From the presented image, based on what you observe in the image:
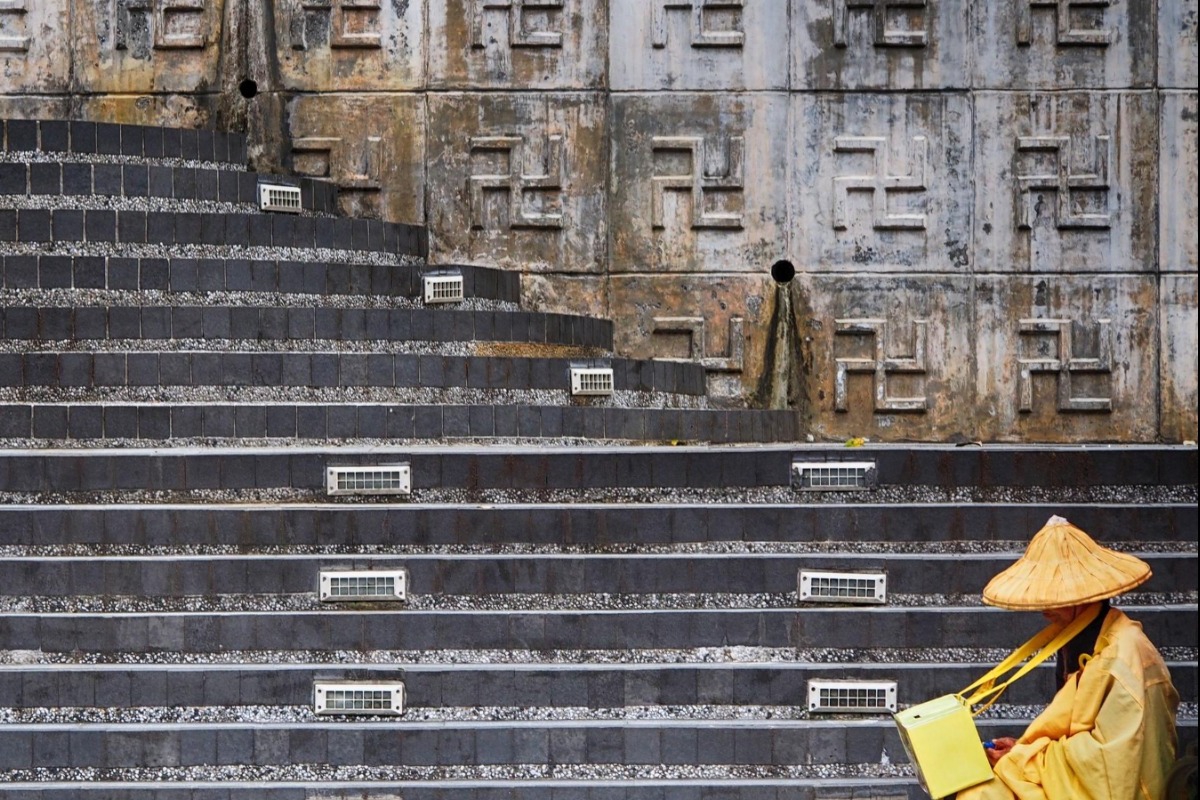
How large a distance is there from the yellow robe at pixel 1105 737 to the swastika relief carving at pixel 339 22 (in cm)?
720

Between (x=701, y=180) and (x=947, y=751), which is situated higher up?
(x=701, y=180)

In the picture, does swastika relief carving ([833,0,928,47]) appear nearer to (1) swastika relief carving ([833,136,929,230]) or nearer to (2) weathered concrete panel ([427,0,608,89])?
(1) swastika relief carving ([833,136,929,230])

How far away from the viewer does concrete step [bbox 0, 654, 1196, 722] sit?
6.46m

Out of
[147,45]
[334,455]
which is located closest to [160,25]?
[147,45]

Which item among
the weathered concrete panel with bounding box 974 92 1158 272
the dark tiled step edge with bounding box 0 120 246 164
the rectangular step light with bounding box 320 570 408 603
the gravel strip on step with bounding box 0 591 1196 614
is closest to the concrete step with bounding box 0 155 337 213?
the dark tiled step edge with bounding box 0 120 246 164

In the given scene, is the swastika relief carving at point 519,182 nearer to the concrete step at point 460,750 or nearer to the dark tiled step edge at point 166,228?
the dark tiled step edge at point 166,228

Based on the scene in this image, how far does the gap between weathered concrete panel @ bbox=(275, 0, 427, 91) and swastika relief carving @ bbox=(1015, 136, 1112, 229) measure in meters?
3.97

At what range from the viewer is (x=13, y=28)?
416 inches

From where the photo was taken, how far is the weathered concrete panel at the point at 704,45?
10.4 metres

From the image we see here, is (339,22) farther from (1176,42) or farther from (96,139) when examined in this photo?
(1176,42)

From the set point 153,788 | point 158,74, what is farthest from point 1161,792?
point 158,74

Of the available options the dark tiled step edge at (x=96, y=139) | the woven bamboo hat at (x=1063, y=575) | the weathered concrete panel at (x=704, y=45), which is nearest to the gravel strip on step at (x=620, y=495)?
the dark tiled step edge at (x=96, y=139)

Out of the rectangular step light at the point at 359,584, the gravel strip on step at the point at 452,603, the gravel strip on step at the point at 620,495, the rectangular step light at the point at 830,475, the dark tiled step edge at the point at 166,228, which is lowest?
the gravel strip on step at the point at 452,603

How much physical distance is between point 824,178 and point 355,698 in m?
5.37
